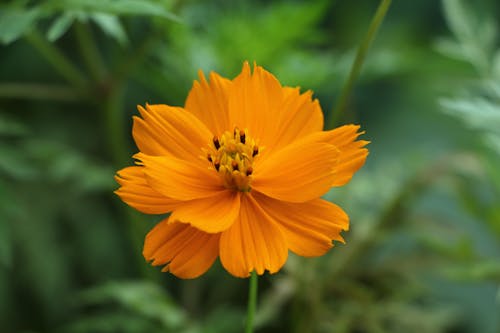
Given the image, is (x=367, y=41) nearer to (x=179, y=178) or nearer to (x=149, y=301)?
(x=179, y=178)

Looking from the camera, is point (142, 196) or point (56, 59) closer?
point (142, 196)

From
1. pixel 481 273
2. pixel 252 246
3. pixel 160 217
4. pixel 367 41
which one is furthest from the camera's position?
pixel 160 217

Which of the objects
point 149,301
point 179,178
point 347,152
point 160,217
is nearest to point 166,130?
point 179,178

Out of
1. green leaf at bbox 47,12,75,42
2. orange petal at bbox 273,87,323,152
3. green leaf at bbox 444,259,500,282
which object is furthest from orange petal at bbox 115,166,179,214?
green leaf at bbox 444,259,500,282

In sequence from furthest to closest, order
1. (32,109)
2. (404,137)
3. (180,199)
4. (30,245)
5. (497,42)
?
1. (497,42)
2. (404,137)
3. (32,109)
4. (30,245)
5. (180,199)

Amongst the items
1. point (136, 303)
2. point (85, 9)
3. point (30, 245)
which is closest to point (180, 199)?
point (85, 9)

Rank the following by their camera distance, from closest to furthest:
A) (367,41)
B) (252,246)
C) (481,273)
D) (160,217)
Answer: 1. (252,246)
2. (367,41)
3. (481,273)
4. (160,217)

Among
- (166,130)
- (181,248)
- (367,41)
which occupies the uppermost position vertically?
(367,41)

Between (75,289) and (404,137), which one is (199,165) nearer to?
(75,289)
